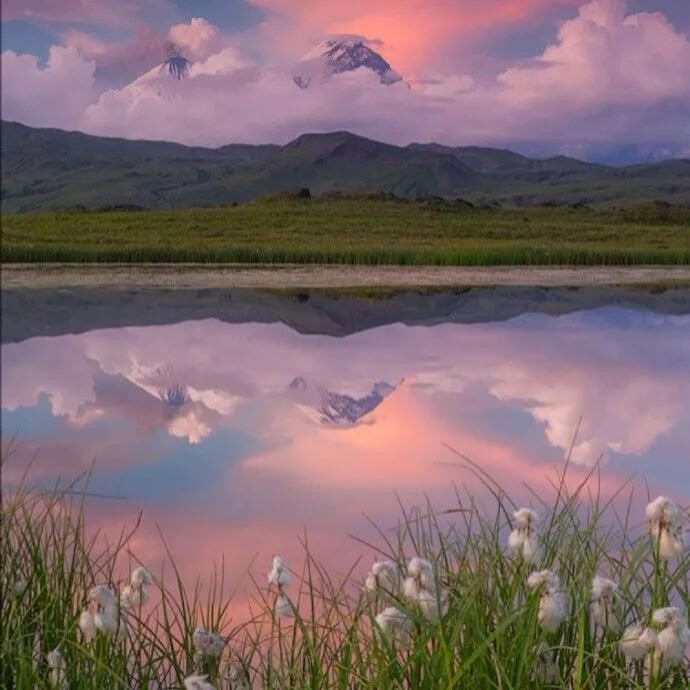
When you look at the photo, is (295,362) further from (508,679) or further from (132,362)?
(508,679)

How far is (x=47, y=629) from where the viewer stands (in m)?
2.90

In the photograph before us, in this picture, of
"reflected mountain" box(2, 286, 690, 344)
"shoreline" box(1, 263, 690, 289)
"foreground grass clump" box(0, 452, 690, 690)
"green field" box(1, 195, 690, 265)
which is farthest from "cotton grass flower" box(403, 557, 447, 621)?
"green field" box(1, 195, 690, 265)

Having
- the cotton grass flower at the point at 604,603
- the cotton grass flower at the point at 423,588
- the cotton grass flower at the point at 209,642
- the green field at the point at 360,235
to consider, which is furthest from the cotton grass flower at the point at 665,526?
the green field at the point at 360,235

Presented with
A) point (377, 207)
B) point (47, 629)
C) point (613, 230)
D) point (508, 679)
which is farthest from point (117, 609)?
point (377, 207)

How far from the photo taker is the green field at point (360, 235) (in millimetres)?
24062

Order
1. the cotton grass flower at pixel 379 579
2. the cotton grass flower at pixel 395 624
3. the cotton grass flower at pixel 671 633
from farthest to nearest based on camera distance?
the cotton grass flower at pixel 379 579 < the cotton grass flower at pixel 395 624 < the cotton grass flower at pixel 671 633

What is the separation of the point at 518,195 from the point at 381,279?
12770cm

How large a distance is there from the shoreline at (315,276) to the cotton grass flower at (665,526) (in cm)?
1644

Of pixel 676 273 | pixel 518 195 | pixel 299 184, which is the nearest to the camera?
pixel 676 273

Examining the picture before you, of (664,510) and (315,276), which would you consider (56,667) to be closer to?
(664,510)

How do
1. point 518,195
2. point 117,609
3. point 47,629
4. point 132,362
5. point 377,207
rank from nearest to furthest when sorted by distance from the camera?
point 117,609
point 47,629
point 132,362
point 377,207
point 518,195

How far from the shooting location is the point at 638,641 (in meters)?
2.26

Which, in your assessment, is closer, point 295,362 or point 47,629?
point 47,629

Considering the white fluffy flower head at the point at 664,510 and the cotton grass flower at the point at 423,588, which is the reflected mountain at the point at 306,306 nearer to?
the cotton grass flower at the point at 423,588
